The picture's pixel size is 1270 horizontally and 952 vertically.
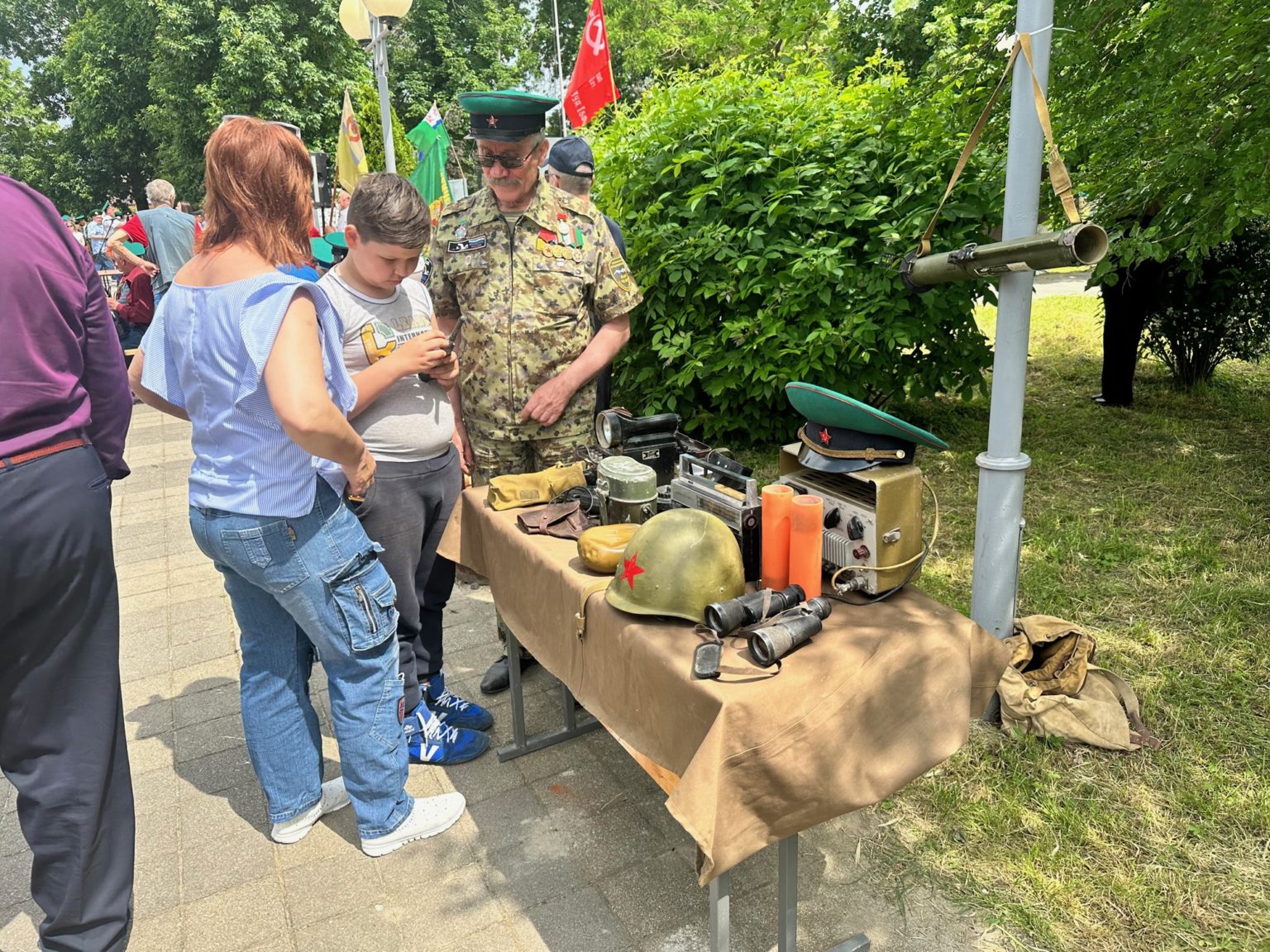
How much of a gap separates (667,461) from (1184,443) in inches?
195

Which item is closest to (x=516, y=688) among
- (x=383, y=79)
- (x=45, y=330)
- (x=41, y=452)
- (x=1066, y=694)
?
(x=41, y=452)

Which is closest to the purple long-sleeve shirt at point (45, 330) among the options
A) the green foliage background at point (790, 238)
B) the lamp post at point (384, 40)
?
the green foliage background at point (790, 238)

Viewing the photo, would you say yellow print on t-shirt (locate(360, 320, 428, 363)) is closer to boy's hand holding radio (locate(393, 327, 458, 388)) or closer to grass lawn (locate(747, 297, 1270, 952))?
boy's hand holding radio (locate(393, 327, 458, 388))

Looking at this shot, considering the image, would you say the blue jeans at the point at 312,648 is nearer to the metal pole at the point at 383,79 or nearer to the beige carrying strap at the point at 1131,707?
the beige carrying strap at the point at 1131,707

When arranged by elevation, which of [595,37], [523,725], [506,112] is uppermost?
[595,37]

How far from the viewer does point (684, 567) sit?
184cm

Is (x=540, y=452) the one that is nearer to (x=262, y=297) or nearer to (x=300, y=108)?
(x=262, y=297)

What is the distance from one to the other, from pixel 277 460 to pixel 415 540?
2.43ft

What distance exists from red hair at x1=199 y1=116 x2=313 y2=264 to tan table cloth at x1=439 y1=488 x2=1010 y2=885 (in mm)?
1150

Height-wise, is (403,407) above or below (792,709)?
above

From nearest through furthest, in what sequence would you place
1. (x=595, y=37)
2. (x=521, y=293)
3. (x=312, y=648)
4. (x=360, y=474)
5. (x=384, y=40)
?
(x=360, y=474) < (x=312, y=648) < (x=521, y=293) < (x=384, y=40) < (x=595, y=37)

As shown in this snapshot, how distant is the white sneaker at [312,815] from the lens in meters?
2.60

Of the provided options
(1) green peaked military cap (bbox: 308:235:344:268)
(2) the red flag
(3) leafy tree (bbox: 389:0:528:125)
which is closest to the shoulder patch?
(1) green peaked military cap (bbox: 308:235:344:268)

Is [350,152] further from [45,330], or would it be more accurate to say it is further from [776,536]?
[776,536]
